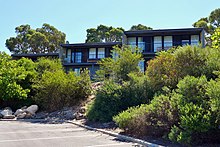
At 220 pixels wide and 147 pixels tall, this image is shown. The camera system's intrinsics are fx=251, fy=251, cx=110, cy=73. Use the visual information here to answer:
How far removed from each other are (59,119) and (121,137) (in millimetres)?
9256

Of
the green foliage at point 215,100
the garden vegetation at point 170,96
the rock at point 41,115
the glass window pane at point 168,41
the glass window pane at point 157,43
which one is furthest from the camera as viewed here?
the glass window pane at point 168,41

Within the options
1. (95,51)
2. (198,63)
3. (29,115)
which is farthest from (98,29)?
(198,63)

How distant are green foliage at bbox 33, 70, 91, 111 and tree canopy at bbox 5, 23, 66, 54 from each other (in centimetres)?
2973

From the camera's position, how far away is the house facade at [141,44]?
30391 mm

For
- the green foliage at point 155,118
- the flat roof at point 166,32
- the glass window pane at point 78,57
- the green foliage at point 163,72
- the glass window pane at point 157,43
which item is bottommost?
the green foliage at point 155,118

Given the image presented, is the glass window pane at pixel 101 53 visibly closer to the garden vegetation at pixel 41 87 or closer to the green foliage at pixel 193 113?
the garden vegetation at pixel 41 87

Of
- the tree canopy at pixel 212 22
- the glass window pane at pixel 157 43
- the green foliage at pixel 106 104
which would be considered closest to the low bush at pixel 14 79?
the green foliage at pixel 106 104

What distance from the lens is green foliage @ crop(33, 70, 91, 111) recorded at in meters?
20.3

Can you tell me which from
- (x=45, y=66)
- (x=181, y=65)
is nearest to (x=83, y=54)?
(x=45, y=66)

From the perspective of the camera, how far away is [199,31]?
97.7 ft

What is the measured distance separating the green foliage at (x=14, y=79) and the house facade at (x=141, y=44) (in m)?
7.52

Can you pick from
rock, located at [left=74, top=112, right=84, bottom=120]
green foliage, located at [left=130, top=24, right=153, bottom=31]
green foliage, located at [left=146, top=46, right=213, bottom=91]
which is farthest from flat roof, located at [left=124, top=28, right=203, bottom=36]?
green foliage, located at [left=130, top=24, right=153, bottom=31]

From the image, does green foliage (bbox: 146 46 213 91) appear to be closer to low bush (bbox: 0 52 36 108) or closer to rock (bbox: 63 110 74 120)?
rock (bbox: 63 110 74 120)

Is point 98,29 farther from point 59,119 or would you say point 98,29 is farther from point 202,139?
point 202,139
